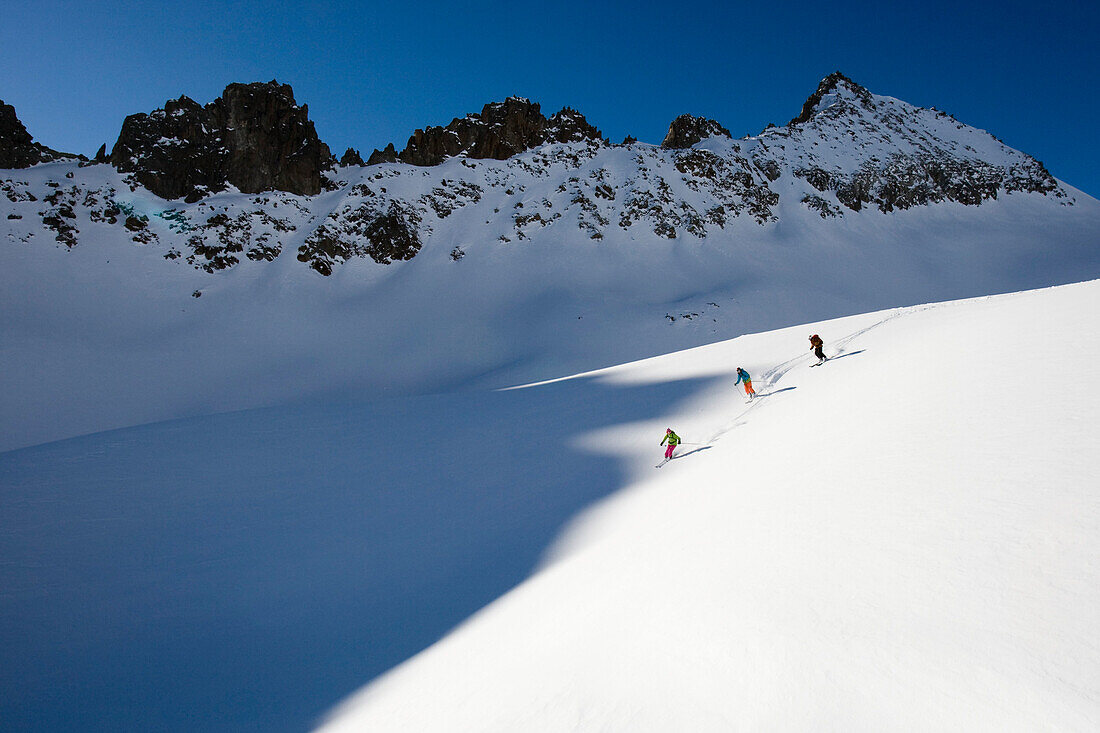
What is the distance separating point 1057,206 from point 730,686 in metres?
100.0

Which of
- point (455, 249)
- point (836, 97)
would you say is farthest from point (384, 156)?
point (836, 97)

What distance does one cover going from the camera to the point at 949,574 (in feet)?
12.0

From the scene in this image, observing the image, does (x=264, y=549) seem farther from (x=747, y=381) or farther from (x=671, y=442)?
(x=747, y=381)

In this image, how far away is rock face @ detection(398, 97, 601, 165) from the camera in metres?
68.8

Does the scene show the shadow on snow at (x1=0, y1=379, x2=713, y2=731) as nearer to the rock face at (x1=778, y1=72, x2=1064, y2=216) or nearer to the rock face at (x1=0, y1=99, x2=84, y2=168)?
the rock face at (x1=0, y1=99, x2=84, y2=168)

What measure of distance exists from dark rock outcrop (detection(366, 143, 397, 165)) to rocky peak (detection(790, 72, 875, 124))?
69.2m

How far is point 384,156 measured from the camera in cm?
6856

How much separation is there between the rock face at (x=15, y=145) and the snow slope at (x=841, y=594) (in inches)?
3015

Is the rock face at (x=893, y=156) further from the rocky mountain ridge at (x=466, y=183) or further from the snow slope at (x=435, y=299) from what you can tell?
the snow slope at (x=435, y=299)

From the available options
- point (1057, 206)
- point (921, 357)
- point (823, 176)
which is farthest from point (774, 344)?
point (1057, 206)

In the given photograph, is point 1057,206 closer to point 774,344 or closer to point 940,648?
point 774,344

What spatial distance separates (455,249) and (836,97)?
77359mm

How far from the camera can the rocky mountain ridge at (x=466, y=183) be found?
5388 centimetres

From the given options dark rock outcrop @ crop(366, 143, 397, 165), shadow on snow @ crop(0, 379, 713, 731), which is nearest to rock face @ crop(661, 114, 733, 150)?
dark rock outcrop @ crop(366, 143, 397, 165)
